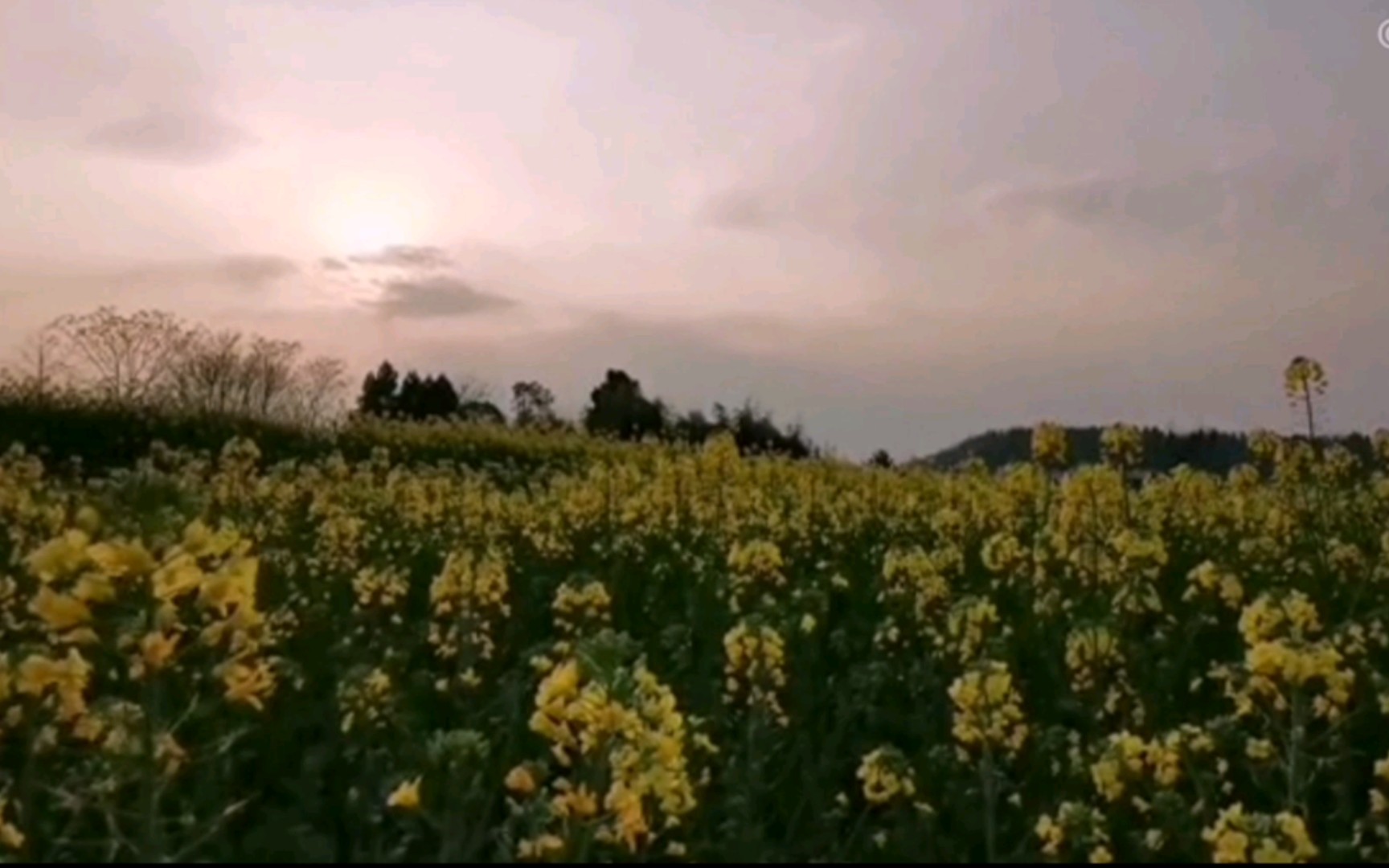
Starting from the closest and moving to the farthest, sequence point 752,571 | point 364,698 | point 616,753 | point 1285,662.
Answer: point 616,753, point 1285,662, point 364,698, point 752,571

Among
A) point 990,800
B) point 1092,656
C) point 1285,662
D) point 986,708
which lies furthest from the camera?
point 1092,656

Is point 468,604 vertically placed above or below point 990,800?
above

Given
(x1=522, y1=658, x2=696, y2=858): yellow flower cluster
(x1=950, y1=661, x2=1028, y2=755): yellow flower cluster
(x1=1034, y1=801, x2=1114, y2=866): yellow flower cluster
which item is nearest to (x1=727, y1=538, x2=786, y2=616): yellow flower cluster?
(x1=950, y1=661, x2=1028, y2=755): yellow flower cluster

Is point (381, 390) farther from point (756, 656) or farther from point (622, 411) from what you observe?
point (756, 656)

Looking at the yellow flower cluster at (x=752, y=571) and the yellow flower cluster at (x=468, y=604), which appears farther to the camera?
the yellow flower cluster at (x=752, y=571)

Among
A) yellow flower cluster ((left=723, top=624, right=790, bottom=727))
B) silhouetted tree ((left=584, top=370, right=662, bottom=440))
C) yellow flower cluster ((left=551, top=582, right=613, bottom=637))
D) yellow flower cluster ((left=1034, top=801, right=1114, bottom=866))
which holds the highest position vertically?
silhouetted tree ((left=584, top=370, right=662, bottom=440))

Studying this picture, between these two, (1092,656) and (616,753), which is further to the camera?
(1092,656)

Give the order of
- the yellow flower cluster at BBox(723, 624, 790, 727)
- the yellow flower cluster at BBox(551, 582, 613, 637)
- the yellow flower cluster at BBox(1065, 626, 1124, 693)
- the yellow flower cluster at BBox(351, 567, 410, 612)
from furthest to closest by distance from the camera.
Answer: the yellow flower cluster at BBox(351, 567, 410, 612) < the yellow flower cluster at BBox(551, 582, 613, 637) < the yellow flower cluster at BBox(1065, 626, 1124, 693) < the yellow flower cluster at BBox(723, 624, 790, 727)

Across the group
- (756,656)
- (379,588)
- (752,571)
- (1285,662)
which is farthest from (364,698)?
(752,571)

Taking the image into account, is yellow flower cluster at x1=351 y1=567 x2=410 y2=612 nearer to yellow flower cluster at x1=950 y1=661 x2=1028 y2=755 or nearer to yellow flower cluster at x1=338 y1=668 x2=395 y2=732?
yellow flower cluster at x1=338 y1=668 x2=395 y2=732

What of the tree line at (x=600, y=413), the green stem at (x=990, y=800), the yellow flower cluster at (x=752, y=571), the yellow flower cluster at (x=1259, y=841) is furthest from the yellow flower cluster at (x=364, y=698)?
the tree line at (x=600, y=413)

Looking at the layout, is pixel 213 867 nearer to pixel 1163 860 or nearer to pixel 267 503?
pixel 1163 860

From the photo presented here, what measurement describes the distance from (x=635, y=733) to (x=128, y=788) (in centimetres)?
127

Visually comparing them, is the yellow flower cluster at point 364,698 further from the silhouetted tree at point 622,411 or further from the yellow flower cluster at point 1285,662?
the silhouetted tree at point 622,411
